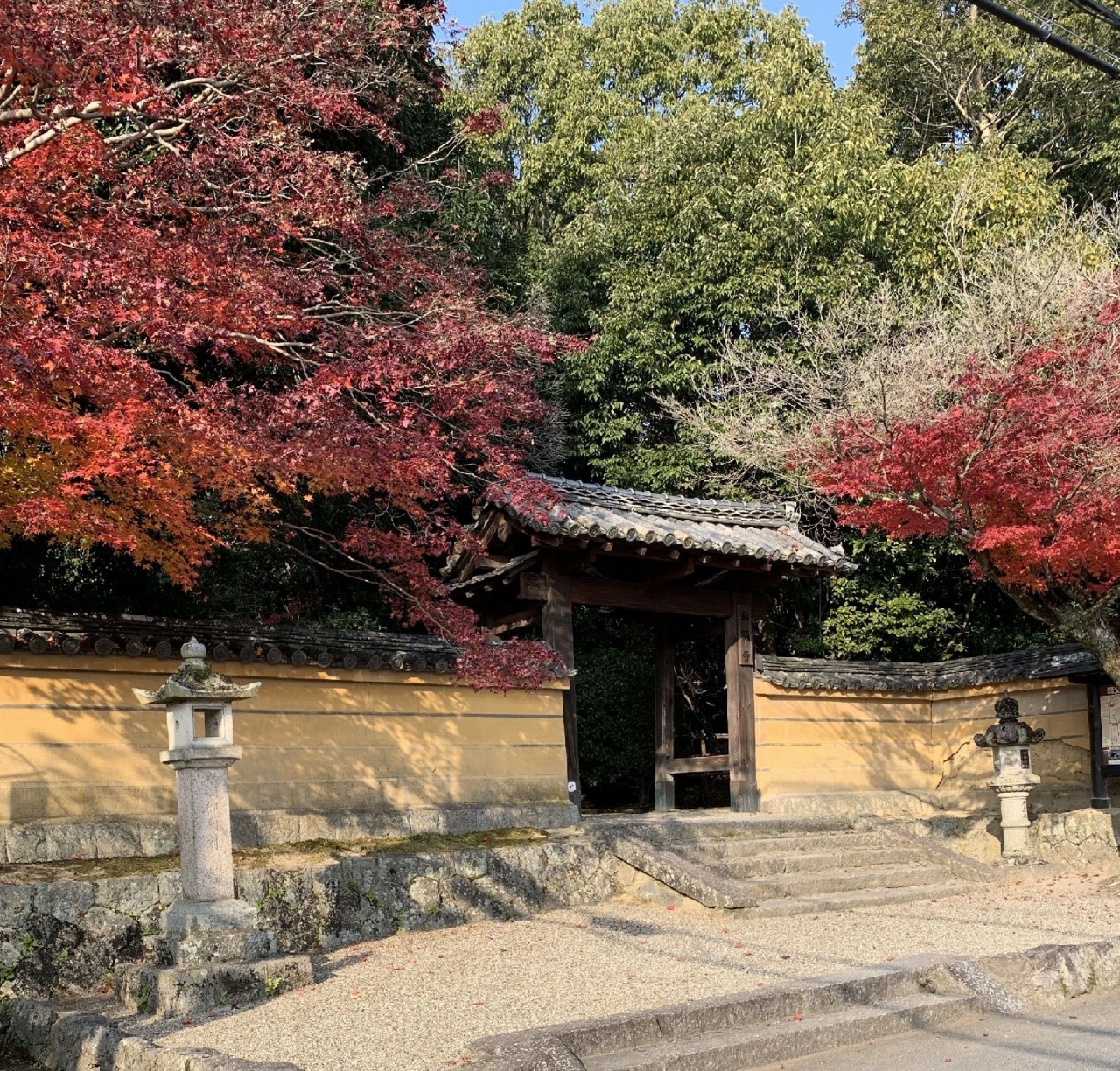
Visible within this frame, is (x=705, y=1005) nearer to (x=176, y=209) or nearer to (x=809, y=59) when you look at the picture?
(x=176, y=209)

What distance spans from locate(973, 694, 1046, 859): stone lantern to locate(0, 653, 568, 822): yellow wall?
528cm

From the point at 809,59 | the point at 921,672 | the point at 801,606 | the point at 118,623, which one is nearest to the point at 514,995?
the point at 118,623

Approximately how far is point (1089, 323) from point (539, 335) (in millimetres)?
7352

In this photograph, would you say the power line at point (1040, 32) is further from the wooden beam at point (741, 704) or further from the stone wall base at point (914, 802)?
the stone wall base at point (914, 802)

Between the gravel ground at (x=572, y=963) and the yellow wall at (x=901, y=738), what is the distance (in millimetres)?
3575

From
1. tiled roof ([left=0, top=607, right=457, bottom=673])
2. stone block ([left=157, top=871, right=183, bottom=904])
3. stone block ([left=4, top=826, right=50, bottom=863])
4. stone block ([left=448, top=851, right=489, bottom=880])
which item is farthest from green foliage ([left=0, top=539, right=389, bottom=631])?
stone block ([left=157, top=871, right=183, bottom=904])

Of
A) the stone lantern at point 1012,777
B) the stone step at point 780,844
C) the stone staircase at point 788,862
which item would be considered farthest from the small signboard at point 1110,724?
the stone step at point 780,844

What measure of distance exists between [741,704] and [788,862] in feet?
10.1

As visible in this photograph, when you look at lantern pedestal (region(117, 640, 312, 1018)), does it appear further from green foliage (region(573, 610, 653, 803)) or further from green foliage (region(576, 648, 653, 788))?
green foliage (region(576, 648, 653, 788))

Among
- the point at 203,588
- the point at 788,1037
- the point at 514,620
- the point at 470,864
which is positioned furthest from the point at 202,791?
the point at 203,588

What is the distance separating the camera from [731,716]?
1517cm

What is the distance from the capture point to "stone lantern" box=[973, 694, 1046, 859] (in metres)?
13.9

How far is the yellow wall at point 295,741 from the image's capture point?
9.90 meters

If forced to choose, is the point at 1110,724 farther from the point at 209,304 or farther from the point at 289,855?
the point at 209,304
